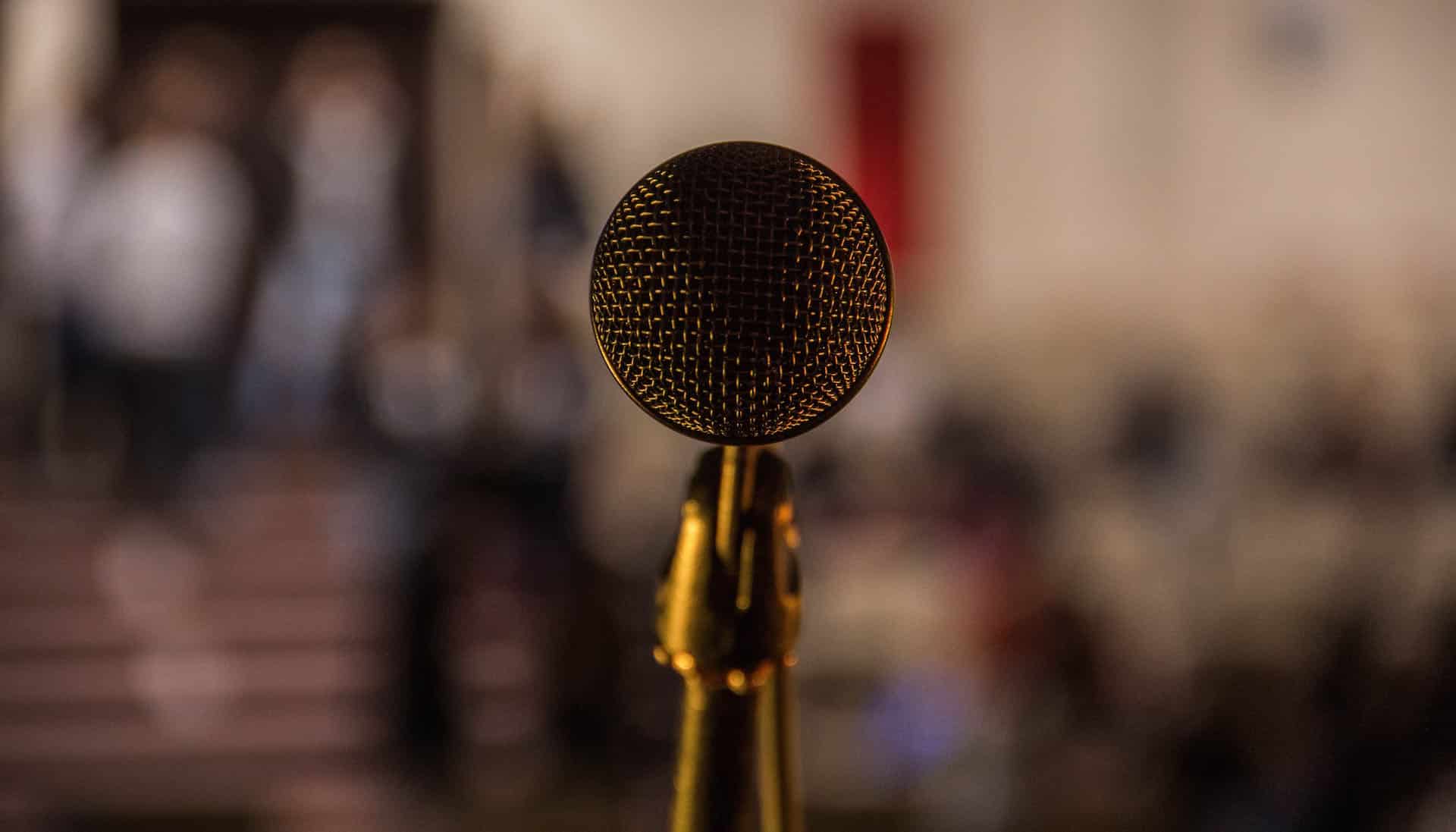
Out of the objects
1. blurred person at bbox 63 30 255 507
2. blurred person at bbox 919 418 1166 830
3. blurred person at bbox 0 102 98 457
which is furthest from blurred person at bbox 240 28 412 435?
blurred person at bbox 919 418 1166 830

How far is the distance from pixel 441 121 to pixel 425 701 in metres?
3.75

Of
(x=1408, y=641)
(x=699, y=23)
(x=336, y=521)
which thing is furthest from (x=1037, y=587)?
(x=699, y=23)

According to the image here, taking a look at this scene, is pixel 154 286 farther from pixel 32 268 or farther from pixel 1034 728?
pixel 1034 728

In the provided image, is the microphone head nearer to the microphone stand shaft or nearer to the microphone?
the microphone

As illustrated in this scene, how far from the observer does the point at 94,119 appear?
684 cm

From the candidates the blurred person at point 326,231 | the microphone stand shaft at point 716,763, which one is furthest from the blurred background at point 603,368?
the microphone stand shaft at point 716,763

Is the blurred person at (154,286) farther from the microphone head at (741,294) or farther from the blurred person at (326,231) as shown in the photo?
the microphone head at (741,294)

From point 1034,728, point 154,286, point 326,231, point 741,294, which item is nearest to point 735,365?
point 741,294

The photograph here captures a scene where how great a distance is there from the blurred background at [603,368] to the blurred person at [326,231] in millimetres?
21

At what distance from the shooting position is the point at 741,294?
544 mm

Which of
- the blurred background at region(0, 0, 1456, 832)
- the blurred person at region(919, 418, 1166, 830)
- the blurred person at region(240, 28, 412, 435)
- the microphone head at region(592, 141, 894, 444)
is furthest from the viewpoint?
the blurred person at region(240, 28, 412, 435)

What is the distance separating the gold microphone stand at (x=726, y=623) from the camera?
1.88ft

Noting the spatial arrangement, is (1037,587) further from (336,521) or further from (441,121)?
(441,121)

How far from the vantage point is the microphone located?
548mm
